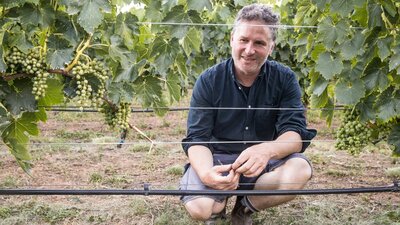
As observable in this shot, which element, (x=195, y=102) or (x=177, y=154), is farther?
(x=177, y=154)

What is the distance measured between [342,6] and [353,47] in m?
0.23

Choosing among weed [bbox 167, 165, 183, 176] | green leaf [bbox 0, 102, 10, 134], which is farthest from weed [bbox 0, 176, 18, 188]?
green leaf [bbox 0, 102, 10, 134]

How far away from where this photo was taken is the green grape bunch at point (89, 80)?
2377 millimetres

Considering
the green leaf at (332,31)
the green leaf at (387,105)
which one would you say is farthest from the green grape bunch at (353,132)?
the green leaf at (332,31)

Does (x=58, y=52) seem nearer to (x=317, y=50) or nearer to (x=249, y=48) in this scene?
(x=249, y=48)

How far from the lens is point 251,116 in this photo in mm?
2936

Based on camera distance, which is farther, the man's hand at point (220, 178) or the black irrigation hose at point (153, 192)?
the man's hand at point (220, 178)

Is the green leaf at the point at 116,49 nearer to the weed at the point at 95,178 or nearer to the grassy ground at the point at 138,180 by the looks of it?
the grassy ground at the point at 138,180

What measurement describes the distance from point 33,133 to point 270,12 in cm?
131

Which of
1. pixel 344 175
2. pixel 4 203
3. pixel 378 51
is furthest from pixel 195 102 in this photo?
pixel 344 175

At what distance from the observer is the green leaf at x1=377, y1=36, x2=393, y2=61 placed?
2410mm

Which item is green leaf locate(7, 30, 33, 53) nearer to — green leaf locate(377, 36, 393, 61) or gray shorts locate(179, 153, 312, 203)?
gray shorts locate(179, 153, 312, 203)

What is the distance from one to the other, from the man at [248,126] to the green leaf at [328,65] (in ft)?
1.12

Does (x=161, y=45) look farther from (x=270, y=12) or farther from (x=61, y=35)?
(x=270, y=12)
